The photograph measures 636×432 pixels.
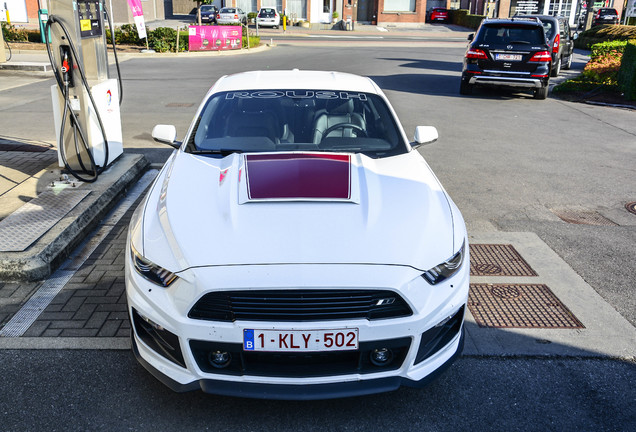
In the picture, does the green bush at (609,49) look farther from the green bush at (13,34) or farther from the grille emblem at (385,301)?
the green bush at (13,34)

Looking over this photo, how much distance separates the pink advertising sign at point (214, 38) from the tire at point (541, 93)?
17227 millimetres

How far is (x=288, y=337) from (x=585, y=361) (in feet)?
6.90

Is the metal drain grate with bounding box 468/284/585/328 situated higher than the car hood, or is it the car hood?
the car hood

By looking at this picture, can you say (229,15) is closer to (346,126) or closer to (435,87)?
(435,87)

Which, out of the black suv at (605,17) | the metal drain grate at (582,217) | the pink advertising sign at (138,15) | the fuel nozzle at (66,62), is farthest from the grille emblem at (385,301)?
the black suv at (605,17)

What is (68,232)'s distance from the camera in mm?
5266

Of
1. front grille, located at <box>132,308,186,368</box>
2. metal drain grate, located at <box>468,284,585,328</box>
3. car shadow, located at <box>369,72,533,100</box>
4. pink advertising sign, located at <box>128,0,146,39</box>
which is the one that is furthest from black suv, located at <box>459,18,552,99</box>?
front grille, located at <box>132,308,186,368</box>

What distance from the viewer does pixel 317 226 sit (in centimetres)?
315

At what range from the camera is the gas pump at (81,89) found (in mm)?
6219

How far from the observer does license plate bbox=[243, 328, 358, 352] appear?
110 inches

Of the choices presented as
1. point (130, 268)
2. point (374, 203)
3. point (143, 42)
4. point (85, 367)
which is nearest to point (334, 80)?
point (374, 203)

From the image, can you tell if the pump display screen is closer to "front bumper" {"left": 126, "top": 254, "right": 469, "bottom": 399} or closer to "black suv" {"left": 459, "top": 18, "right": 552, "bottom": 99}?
"front bumper" {"left": 126, "top": 254, "right": 469, "bottom": 399}

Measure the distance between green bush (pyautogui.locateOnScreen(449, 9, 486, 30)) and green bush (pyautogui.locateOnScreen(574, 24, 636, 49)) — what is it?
15.3m

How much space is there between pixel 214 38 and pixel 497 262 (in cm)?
2497
